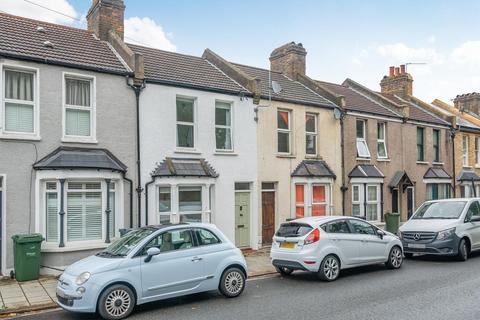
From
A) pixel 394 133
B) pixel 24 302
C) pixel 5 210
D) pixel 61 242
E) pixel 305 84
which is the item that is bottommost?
pixel 24 302

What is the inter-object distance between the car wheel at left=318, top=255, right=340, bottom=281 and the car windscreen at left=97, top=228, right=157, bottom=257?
14.0 ft

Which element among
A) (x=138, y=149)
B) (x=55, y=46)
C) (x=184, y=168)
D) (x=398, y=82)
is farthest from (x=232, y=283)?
(x=398, y=82)

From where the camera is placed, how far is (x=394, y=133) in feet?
70.4

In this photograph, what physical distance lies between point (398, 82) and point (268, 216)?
15.0m

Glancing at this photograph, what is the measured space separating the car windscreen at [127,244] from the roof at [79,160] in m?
3.57

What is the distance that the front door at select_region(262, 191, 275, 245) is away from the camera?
642 inches

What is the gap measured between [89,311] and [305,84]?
15.3m

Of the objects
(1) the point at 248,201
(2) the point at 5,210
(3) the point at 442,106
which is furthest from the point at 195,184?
(3) the point at 442,106

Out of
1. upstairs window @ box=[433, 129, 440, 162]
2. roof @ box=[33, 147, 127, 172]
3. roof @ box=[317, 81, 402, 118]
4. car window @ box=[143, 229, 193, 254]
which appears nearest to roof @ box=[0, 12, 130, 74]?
roof @ box=[33, 147, 127, 172]

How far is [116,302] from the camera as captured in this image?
7.73 metres

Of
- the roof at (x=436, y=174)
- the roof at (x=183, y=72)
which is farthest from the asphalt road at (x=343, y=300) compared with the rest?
the roof at (x=436, y=174)

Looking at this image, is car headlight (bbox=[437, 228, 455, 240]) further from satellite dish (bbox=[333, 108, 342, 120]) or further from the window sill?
the window sill

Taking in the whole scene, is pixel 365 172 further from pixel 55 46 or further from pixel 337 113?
pixel 55 46

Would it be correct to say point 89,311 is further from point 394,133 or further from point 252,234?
point 394,133
